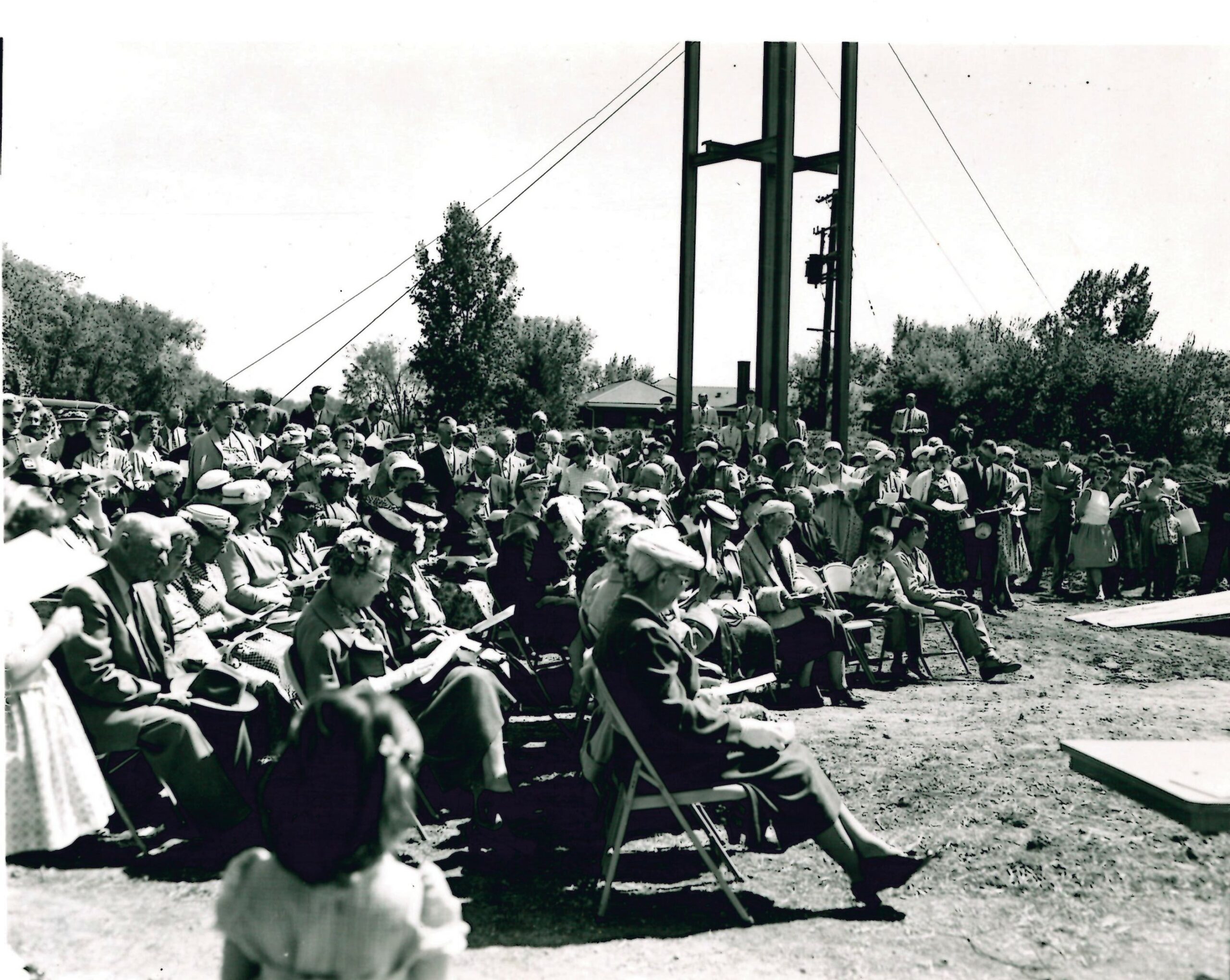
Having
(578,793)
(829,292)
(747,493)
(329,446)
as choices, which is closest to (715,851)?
(578,793)

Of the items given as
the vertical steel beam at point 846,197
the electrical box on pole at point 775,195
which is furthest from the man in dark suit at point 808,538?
the vertical steel beam at point 846,197

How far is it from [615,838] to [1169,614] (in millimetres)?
6752

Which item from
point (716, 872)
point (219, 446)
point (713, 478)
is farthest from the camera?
point (713, 478)

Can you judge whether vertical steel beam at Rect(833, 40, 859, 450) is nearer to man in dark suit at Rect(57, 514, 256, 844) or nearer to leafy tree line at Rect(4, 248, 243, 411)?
leafy tree line at Rect(4, 248, 243, 411)

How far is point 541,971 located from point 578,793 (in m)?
1.81

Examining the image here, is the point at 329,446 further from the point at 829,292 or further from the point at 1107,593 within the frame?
the point at 829,292

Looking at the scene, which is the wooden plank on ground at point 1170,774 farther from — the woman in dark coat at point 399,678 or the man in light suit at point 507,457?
the man in light suit at point 507,457

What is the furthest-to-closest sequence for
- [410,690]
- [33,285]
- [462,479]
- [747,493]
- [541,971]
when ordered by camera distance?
[462,479] → [33,285] → [747,493] → [410,690] → [541,971]

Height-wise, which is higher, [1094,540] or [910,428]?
[910,428]

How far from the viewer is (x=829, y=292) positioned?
21.3 m

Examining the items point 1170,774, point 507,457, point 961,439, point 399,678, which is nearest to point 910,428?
point 961,439

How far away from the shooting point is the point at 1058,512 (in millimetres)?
11883

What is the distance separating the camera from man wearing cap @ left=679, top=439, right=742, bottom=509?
27.5ft

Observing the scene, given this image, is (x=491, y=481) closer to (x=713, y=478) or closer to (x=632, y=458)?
(x=713, y=478)
